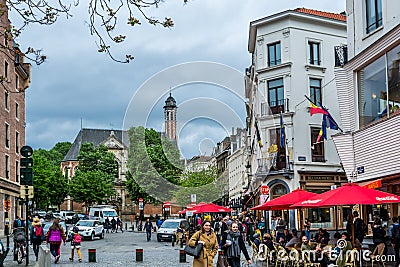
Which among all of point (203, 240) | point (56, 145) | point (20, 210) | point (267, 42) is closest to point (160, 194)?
point (20, 210)

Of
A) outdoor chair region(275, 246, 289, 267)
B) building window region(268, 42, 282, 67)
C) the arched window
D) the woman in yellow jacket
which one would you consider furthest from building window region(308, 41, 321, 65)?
the woman in yellow jacket

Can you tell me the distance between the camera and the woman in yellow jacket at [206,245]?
41.4 feet

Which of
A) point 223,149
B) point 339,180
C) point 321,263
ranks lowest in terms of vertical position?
point 321,263

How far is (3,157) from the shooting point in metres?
49.7

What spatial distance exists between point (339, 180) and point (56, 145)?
325ft

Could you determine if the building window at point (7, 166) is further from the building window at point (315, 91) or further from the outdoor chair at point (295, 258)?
the outdoor chair at point (295, 258)

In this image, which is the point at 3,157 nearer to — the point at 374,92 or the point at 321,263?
the point at 374,92

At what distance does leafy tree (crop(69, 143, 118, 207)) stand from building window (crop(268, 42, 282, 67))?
172 ft

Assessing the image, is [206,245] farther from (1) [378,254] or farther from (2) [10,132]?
(2) [10,132]

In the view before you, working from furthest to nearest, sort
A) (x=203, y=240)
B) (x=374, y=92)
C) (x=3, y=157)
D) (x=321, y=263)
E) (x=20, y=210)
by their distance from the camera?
(x=20, y=210)
(x=3, y=157)
(x=374, y=92)
(x=321, y=263)
(x=203, y=240)

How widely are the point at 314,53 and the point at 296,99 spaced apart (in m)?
3.74

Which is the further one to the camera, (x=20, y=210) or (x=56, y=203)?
(x=56, y=203)

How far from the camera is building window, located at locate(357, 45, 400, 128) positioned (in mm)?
20953

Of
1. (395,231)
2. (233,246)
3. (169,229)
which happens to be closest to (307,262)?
(233,246)
